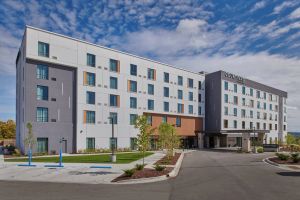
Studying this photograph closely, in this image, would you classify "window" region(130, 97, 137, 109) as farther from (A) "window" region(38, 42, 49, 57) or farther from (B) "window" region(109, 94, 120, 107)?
(A) "window" region(38, 42, 49, 57)

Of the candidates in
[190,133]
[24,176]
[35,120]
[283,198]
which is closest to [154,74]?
[190,133]

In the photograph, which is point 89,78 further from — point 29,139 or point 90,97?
point 29,139

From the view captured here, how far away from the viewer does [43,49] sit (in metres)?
36.9

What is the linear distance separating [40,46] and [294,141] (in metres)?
52.9

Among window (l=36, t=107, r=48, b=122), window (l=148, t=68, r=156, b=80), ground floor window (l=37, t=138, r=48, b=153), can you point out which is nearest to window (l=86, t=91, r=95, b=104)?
window (l=36, t=107, r=48, b=122)

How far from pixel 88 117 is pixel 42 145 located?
26.5 feet

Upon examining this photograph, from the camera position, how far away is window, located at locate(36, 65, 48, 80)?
36.7 metres

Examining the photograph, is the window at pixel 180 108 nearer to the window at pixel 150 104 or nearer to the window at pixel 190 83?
the window at pixel 190 83

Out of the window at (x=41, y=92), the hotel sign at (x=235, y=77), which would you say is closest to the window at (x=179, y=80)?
the hotel sign at (x=235, y=77)

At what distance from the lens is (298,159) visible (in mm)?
26344

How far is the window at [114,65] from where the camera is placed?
4456cm

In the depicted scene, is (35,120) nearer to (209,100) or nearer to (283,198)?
(283,198)

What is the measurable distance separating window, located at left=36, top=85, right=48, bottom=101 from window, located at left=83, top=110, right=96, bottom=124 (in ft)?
21.0

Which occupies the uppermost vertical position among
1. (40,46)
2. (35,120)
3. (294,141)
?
(40,46)
